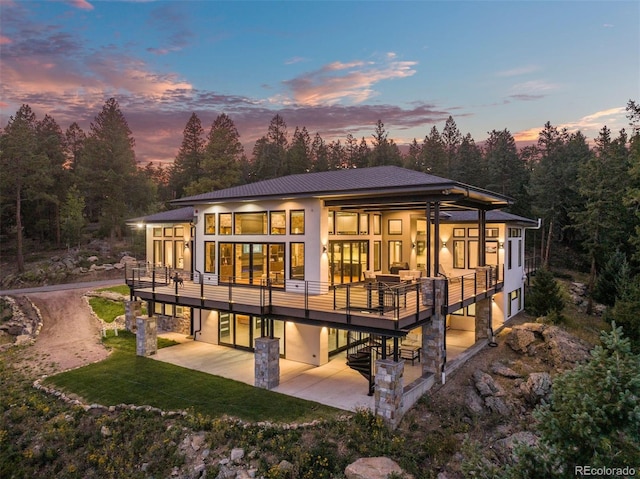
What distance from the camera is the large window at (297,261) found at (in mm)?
15164

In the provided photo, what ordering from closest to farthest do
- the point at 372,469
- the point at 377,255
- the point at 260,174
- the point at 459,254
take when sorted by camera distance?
the point at 372,469, the point at 377,255, the point at 459,254, the point at 260,174

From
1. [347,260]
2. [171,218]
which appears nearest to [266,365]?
[347,260]

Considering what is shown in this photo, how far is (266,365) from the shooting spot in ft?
38.7

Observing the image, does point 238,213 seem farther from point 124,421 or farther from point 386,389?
point 386,389

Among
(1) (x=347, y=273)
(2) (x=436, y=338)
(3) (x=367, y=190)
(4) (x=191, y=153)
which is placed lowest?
(2) (x=436, y=338)

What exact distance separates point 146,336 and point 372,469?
10.6m

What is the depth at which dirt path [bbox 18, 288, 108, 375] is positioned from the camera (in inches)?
580

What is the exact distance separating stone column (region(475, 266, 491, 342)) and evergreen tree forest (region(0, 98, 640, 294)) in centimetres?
983

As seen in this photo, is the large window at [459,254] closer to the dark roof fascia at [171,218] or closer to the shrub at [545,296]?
the shrub at [545,296]

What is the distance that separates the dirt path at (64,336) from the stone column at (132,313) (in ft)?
4.41

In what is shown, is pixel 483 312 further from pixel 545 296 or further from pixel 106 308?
pixel 106 308

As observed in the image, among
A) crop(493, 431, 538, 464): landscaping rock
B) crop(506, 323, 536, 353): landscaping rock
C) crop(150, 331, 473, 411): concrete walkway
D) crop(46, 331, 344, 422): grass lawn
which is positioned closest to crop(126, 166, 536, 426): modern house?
crop(150, 331, 473, 411): concrete walkway

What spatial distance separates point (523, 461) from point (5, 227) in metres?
46.6

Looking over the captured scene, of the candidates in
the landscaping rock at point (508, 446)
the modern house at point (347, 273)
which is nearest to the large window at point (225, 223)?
the modern house at point (347, 273)
